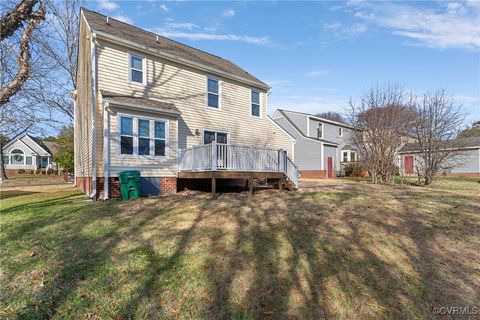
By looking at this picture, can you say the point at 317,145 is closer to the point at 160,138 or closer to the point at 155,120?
the point at 160,138

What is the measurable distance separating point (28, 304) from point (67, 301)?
434 millimetres

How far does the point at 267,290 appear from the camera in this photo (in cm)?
388

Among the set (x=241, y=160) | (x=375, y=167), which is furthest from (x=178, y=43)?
(x=375, y=167)

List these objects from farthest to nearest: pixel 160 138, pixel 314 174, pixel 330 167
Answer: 1. pixel 330 167
2. pixel 314 174
3. pixel 160 138

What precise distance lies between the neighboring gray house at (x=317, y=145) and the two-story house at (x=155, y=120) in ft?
49.1

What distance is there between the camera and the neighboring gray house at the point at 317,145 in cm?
2770

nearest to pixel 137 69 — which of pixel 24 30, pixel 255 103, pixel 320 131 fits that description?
pixel 24 30

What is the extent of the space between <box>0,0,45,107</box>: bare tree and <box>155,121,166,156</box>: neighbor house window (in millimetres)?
5005

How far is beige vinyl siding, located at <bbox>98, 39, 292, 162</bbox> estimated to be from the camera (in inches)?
442

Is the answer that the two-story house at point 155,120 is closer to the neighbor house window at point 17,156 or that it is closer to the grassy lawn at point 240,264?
the grassy lawn at point 240,264

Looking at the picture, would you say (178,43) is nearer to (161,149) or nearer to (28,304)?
(161,149)

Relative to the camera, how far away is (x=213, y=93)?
48.0ft

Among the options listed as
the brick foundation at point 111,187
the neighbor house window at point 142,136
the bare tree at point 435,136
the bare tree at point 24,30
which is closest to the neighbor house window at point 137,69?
the neighbor house window at point 142,136

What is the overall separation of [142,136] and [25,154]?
4243 centimetres
